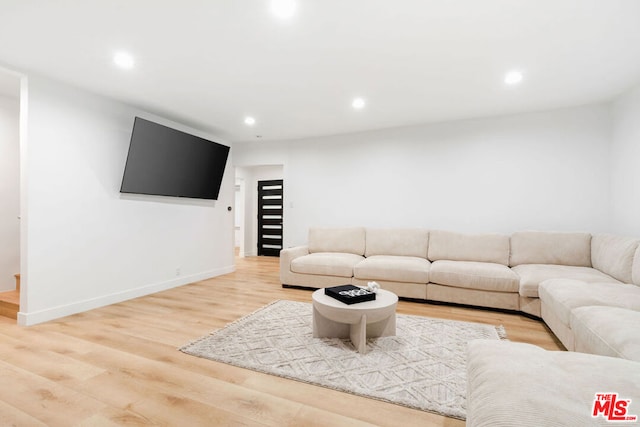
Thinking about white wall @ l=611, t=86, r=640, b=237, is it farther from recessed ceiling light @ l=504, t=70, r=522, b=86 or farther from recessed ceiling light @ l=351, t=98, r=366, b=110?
recessed ceiling light @ l=351, t=98, r=366, b=110

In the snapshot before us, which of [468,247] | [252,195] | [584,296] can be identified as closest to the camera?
[584,296]

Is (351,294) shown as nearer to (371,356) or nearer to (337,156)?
(371,356)

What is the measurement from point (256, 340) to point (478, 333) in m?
1.95

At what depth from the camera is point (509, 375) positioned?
108cm

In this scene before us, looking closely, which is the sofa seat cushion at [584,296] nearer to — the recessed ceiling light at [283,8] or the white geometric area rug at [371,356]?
the white geometric area rug at [371,356]

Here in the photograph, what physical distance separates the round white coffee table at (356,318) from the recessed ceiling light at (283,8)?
209cm

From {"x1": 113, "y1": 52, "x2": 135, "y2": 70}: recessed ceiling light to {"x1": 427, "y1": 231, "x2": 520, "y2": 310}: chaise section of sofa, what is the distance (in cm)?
374

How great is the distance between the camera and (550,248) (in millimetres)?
3615

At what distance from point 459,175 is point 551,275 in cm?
179

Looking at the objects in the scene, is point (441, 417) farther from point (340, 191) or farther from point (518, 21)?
point (340, 191)

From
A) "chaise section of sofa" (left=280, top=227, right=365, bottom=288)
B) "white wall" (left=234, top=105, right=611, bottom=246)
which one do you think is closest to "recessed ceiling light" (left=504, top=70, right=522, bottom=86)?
"white wall" (left=234, top=105, right=611, bottom=246)

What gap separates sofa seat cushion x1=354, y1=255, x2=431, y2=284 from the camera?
3646 mm

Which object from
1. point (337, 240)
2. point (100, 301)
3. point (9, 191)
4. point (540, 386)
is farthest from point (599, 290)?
point (9, 191)

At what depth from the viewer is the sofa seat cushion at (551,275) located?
289cm
